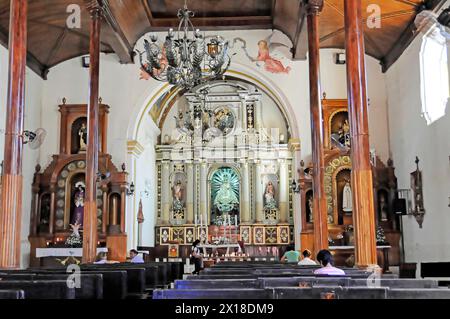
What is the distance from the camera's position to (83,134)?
1662 cm

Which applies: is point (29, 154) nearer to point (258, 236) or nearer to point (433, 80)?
point (258, 236)

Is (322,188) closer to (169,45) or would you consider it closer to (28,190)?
(169,45)

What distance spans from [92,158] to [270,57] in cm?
712

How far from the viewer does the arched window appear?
12.2 metres

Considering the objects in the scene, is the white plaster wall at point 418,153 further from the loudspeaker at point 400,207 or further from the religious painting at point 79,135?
the religious painting at point 79,135

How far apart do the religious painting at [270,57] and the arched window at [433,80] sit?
4440mm

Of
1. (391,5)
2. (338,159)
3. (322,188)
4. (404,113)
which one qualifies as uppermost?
(391,5)

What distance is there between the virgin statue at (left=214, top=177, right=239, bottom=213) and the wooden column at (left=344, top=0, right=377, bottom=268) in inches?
526

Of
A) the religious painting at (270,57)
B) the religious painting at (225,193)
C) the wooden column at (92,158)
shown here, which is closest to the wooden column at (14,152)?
the wooden column at (92,158)

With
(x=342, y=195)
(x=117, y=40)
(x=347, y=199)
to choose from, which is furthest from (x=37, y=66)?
(x=347, y=199)

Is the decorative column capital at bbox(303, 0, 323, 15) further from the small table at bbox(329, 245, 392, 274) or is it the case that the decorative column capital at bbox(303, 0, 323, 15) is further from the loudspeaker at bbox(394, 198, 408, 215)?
the small table at bbox(329, 245, 392, 274)

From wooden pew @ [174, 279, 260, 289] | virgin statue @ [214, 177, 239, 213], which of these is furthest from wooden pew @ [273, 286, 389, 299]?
virgin statue @ [214, 177, 239, 213]

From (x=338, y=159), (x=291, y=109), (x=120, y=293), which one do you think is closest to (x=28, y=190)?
(x=291, y=109)

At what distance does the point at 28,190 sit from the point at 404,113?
34.7 ft
